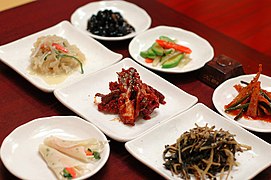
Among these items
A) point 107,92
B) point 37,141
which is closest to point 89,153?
point 37,141

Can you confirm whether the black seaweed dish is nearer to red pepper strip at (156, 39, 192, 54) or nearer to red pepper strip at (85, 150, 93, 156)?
red pepper strip at (156, 39, 192, 54)

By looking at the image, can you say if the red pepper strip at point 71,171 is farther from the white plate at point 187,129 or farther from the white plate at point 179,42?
the white plate at point 179,42

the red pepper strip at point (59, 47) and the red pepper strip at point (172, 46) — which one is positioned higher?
the red pepper strip at point (59, 47)

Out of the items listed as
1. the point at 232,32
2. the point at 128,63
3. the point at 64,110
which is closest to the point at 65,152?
the point at 64,110

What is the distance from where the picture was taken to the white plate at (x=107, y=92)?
6.28 ft

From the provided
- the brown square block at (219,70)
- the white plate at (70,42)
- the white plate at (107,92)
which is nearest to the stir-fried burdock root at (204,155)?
the white plate at (107,92)

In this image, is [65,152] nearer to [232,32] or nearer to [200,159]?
[200,159]

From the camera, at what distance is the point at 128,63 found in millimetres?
2266

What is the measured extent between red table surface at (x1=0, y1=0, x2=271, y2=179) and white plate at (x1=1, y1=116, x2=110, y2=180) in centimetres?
7

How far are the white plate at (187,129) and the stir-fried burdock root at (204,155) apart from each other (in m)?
0.04

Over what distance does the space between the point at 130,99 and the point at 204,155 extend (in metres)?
0.41

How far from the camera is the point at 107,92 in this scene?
84.2 inches

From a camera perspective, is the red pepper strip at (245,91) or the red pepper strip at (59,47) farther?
the red pepper strip at (59,47)

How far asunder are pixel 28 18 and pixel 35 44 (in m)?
0.40
